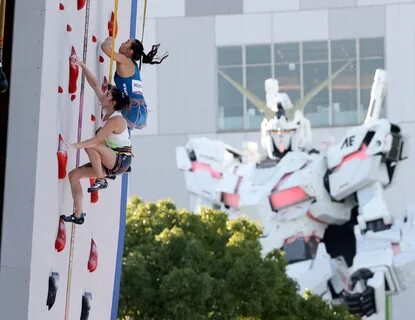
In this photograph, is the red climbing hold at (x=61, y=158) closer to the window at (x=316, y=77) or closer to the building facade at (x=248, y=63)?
the building facade at (x=248, y=63)

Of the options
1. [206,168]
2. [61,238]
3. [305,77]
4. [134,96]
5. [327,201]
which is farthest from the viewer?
[305,77]

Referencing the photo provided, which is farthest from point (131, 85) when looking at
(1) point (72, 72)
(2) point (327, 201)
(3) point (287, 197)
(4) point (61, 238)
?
(2) point (327, 201)

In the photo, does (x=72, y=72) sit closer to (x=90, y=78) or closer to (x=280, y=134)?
(x=90, y=78)

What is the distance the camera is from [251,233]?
87.4ft

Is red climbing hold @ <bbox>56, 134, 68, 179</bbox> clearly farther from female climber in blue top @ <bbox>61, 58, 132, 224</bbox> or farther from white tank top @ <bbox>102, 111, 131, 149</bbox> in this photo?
white tank top @ <bbox>102, 111, 131, 149</bbox>

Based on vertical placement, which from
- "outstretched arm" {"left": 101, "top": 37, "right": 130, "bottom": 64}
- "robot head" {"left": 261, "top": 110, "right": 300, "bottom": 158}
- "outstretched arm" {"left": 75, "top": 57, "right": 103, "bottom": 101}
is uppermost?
"robot head" {"left": 261, "top": 110, "right": 300, "bottom": 158}

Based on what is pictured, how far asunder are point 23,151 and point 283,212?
18.7 metres

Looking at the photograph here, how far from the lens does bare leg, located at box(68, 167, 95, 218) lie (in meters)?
11.2

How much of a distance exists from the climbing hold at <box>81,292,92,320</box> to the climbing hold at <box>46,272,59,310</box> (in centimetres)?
118

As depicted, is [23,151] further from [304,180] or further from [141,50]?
[304,180]

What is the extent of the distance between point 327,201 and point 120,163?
59.2 ft

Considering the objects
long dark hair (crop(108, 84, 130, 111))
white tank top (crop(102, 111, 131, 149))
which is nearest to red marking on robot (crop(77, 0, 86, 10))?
long dark hair (crop(108, 84, 130, 111))

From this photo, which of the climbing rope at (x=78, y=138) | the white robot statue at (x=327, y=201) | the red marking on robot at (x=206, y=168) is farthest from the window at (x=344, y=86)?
the climbing rope at (x=78, y=138)

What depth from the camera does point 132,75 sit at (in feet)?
39.3
